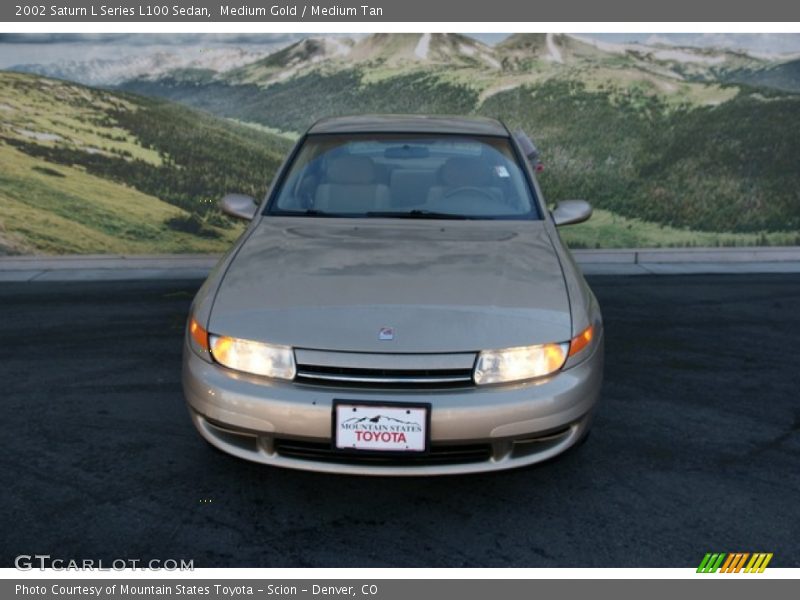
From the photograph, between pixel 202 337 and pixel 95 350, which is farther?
pixel 95 350

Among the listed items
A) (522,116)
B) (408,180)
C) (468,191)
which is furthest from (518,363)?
(522,116)

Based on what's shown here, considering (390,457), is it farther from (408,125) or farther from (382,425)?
(408,125)

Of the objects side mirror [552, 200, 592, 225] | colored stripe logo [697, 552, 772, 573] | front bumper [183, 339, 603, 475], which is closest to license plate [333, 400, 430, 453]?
front bumper [183, 339, 603, 475]

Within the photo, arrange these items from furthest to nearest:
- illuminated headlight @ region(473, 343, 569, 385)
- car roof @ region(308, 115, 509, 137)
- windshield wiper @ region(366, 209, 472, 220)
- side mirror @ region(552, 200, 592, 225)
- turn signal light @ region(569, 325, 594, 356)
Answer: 1. car roof @ region(308, 115, 509, 137)
2. side mirror @ region(552, 200, 592, 225)
3. windshield wiper @ region(366, 209, 472, 220)
4. turn signal light @ region(569, 325, 594, 356)
5. illuminated headlight @ region(473, 343, 569, 385)

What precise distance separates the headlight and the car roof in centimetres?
200

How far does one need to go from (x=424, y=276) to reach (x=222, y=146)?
6.30m

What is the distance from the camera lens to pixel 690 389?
460cm

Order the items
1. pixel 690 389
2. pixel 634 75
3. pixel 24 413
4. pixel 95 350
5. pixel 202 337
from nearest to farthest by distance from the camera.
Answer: pixel 202 337 → pixel 24 413 → pixel 690 389 → pixel 95 350 → pixel 634 75

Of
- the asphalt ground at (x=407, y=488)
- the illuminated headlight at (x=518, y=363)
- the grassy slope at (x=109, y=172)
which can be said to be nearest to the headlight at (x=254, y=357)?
the asphalt ground at (x=407, y=488)

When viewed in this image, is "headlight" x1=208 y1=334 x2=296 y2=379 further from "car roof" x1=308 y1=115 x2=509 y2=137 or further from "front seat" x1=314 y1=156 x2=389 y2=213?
"car roof" x1=308 y1=115 x2=509 y2=137

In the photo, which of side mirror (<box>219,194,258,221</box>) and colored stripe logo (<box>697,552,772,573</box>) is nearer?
colored stripe logo (<box>697,552,772,573</box>)

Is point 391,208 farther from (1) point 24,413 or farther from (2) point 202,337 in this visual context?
(1) point 24,413

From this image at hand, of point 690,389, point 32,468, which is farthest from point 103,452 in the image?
point 690,389

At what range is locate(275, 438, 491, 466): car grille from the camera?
283 cm
